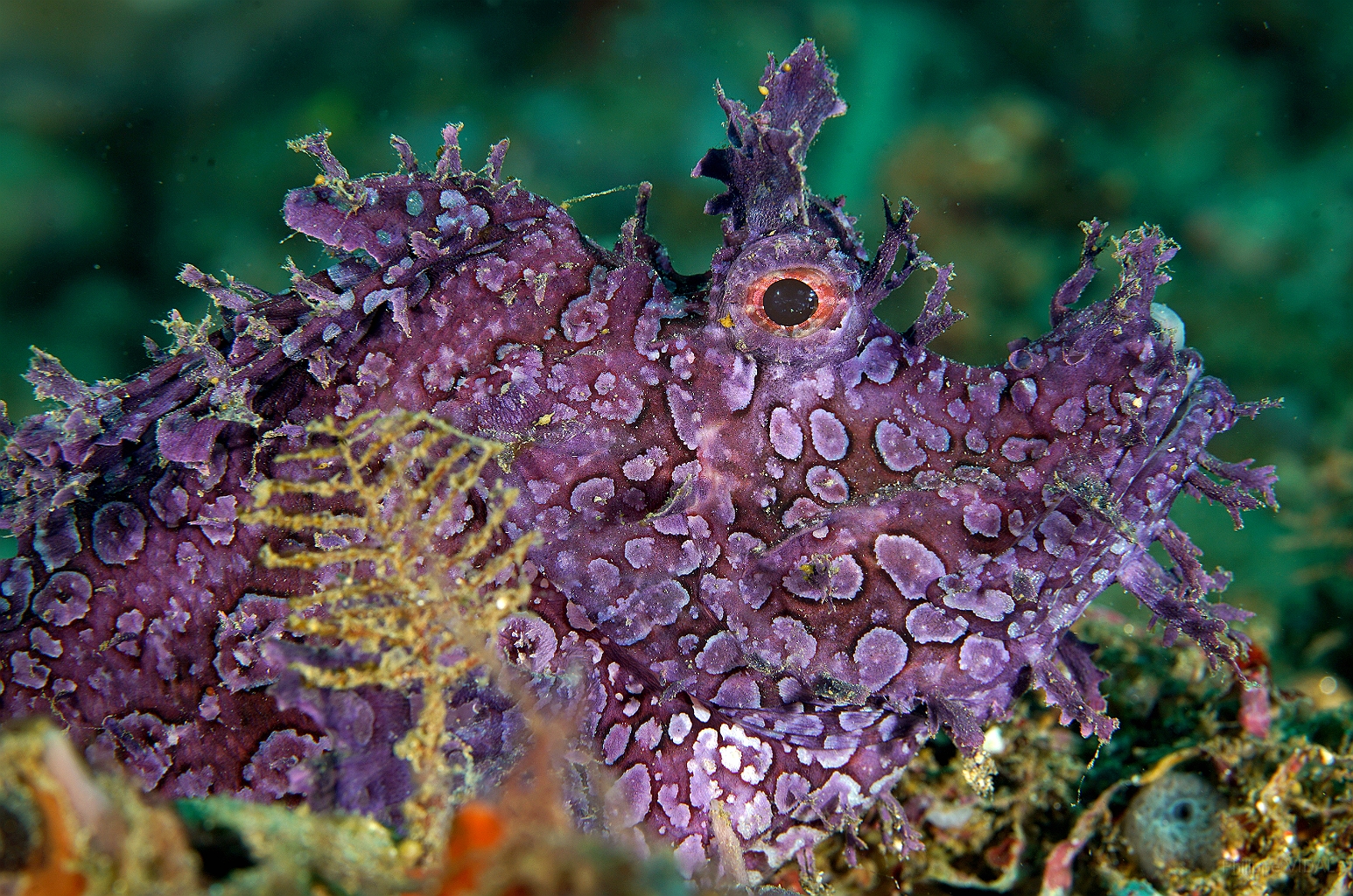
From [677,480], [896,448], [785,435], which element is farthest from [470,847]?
[896,448]

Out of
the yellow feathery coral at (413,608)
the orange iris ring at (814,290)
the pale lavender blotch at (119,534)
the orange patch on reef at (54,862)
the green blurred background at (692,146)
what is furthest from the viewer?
the green blurred background at (692,146)

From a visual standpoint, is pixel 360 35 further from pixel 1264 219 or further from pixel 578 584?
pixel 1264 219

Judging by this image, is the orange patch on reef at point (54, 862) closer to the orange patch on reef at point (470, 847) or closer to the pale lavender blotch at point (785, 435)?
the orange patch on reef at point (470, 847)

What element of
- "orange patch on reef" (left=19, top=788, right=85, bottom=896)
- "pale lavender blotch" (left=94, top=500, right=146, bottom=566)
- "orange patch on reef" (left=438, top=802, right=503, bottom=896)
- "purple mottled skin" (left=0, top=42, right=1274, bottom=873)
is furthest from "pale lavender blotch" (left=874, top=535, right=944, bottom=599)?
"pale lavender blotch" (left=94, top=500, right=146, bottom=566)

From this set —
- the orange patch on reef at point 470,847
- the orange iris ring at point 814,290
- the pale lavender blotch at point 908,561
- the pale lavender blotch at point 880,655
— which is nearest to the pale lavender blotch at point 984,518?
the pale lavender blotch at point 908,561

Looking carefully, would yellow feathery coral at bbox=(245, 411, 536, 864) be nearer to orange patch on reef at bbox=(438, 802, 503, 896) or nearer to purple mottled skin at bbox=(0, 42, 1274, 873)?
orange patch on reef at bbox=(438, 802, 503, 896)

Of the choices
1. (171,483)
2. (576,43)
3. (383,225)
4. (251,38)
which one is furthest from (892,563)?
(251,38)
